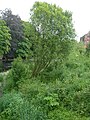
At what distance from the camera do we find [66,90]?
11773 millimetres

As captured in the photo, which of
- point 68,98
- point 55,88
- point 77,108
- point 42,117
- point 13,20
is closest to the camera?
point 42,117

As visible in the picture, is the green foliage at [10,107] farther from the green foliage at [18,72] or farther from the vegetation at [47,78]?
the green foliage at [18,72]

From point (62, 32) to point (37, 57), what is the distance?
2616 millimetres

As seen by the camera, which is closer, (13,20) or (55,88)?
(55,88)

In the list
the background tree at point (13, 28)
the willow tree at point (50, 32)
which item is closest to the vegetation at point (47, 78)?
the willow tree at point (50, 32)

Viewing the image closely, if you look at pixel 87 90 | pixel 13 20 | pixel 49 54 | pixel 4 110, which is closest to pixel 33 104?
pixel 4 110

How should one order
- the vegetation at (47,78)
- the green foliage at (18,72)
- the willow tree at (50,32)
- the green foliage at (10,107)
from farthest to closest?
the willow tree at (50,32) < the green foliage at (18,72) < the vegetation at (47,78) < the green foliage at (10,107)

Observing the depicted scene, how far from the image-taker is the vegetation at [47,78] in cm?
1016

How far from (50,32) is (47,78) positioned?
336 centimetres

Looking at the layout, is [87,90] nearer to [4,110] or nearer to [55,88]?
[55,88]

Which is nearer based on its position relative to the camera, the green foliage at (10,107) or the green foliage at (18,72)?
the green foliage at (10,107)

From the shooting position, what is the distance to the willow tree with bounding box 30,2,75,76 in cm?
1838

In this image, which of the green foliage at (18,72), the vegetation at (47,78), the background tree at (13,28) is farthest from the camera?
the background tree at (13,28)

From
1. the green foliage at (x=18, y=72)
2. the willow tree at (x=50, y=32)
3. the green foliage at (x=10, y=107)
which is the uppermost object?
the willow tree at (x=50, y=32)
